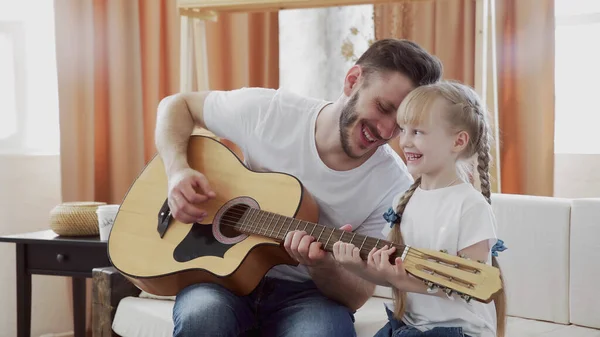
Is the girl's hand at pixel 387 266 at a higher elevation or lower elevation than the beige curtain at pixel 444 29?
lower

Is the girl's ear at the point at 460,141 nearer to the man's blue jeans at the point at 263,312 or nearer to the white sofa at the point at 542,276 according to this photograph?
the man's blue jeans at the point at 263,312

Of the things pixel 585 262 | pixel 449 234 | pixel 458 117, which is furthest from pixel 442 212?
pixel 585 262

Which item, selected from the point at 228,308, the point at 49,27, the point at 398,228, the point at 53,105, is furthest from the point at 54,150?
the point at 398,228

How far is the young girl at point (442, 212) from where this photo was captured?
4.91 ft

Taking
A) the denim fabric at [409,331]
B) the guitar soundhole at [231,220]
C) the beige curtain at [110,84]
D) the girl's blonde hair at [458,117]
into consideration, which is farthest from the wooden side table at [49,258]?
the girl's blonde hair at [458,117]

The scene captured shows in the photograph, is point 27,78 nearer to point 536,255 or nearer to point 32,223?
point 32,223

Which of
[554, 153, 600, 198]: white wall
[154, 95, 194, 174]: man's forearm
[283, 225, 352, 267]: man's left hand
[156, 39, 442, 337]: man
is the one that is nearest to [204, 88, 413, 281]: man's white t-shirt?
[156, 39, 442, 337]: man

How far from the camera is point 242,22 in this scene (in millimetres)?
3254

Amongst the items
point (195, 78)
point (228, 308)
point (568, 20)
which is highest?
point (568, 20)

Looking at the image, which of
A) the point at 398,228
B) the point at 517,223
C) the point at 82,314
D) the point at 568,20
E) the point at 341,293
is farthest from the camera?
the point at 82,314

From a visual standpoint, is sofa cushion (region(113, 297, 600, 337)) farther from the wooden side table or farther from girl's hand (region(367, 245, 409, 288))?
girl's hand (region(367, 245, 409, 288))

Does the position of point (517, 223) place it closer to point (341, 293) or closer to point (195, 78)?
point (341, 293)

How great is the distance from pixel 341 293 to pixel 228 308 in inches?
10.2

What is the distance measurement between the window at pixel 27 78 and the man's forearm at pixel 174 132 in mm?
1298
